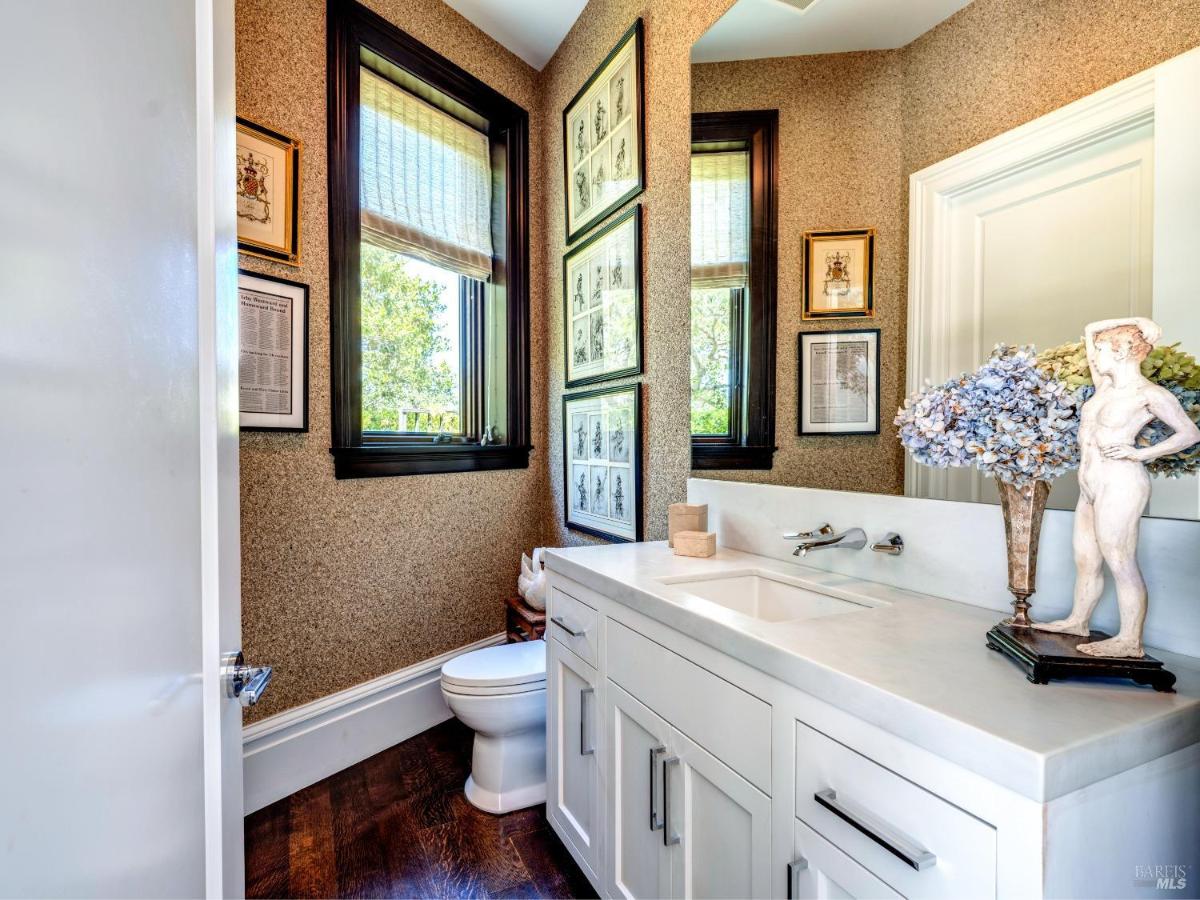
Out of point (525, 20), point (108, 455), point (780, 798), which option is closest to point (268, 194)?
point (525, 20)

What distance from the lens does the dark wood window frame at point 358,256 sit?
2.11 metres

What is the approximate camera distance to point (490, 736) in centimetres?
191

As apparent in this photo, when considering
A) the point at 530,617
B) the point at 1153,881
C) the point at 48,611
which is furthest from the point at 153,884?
the point at 530,617

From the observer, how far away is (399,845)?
1.72 m

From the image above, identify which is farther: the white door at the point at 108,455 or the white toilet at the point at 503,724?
the white toilet at the point at 503,724

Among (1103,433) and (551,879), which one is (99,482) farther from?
(551,879)

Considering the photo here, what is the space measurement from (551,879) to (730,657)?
1.10 meters

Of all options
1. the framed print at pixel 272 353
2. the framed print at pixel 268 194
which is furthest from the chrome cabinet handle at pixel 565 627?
the framed print at pixel 268 194

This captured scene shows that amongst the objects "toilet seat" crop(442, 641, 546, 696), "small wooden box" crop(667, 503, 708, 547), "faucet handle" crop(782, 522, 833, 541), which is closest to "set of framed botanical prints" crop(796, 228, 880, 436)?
"faucet handle" crop(782, 522, 833, 541)

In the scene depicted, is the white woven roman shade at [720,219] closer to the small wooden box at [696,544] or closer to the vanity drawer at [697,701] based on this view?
the small wooden box at [696,544]

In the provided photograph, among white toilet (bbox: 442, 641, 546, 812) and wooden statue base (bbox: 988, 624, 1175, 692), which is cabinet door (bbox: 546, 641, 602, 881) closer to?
white toilet (bbox: 442, 641, 546, 812)

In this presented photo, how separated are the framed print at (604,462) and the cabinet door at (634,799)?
0.89 m

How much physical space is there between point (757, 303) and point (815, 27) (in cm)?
68

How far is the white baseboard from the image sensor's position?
189cm
